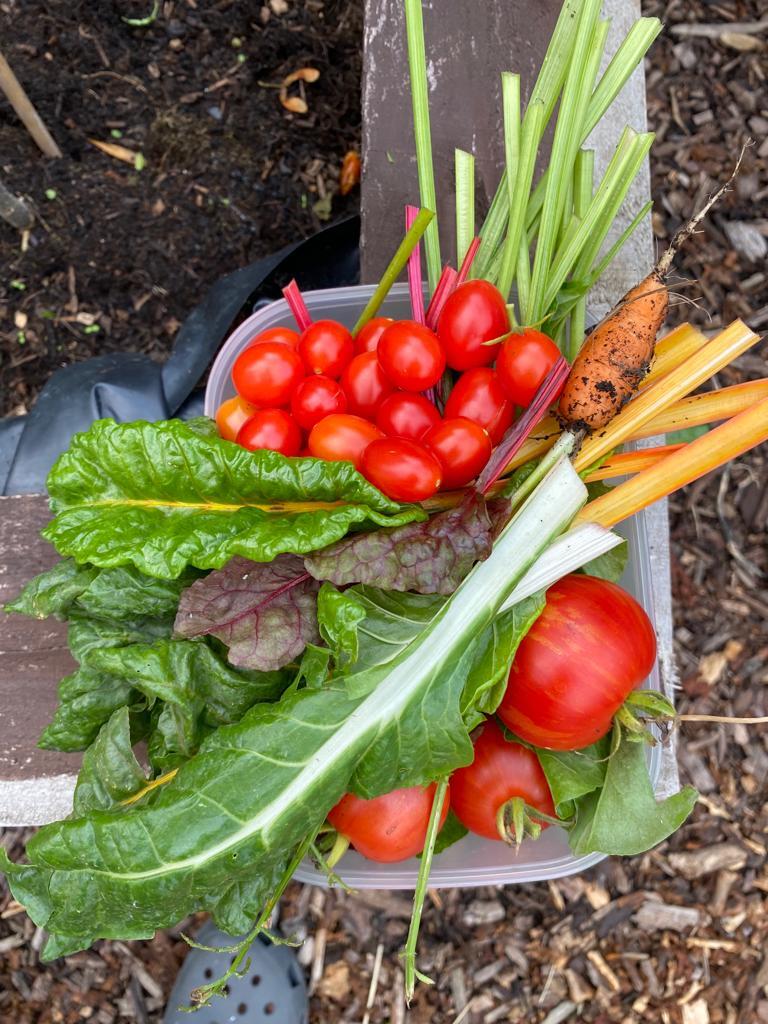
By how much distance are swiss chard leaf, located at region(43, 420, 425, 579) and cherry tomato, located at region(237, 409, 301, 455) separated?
4.0 inches

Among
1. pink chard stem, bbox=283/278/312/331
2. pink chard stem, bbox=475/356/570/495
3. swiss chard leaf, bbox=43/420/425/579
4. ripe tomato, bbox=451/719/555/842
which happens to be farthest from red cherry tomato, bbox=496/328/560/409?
ripe tomato, bbox=451/719/555/842

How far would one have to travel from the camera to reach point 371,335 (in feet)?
4.05

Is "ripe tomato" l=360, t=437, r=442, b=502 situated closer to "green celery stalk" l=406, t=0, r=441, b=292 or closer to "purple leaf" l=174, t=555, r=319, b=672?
"purple leaf" l=174, t=555, r=319, b=672

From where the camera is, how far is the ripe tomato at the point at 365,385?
1.19 m

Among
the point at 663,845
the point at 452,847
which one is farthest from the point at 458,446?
the point at 663,845

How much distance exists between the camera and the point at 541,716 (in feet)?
3.70

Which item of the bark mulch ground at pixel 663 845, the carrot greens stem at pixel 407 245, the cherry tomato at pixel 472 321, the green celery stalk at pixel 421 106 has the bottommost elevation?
the bark mulch ground at pixel 663 845

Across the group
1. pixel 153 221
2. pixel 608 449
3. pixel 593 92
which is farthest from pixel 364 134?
pixel 608 449

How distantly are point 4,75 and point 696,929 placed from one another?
2.22 m

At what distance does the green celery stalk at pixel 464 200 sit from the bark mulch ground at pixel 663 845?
67 centimetres

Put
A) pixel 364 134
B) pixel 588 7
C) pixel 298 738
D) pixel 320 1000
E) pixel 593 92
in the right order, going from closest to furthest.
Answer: pixel 298 738, pixel 588 7, pixel 593 92, pixel 364 134, pixel 320 1000

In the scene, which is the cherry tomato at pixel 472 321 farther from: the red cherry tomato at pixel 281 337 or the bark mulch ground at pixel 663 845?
the bark mulch ground at pixel 663 845

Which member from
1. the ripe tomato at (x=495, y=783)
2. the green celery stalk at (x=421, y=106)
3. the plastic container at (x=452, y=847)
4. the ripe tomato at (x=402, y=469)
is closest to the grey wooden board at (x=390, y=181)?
the plastic container at (x=452, y=847)

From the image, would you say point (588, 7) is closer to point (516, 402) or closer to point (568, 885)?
point (516, 402)
